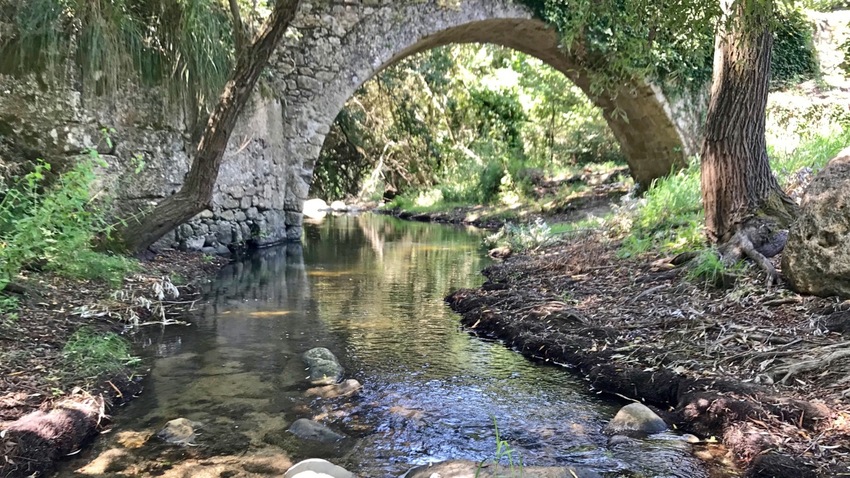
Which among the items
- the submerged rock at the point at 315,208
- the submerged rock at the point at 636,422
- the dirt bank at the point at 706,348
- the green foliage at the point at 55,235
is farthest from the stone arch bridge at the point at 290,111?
the submerged rock at the point at 315,208

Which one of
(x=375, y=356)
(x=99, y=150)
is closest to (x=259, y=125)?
(x=99, y=150)

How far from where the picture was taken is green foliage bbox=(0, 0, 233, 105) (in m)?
5.89

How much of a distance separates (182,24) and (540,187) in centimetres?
997

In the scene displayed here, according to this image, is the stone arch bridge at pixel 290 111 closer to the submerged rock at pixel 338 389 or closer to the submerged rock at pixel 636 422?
the submerged rock at pixel 338 389

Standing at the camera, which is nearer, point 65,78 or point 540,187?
point 65,78

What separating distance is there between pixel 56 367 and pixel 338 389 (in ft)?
4.84

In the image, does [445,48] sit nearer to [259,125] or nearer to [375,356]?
[259,125]

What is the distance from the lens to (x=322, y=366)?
3.62 m

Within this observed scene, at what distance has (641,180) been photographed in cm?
1221

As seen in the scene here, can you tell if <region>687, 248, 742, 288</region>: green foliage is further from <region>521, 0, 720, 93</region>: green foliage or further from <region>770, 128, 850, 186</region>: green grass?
<region>770, 128, 850, 186</region>: green grass

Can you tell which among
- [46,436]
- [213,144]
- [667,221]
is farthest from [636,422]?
[213,144]

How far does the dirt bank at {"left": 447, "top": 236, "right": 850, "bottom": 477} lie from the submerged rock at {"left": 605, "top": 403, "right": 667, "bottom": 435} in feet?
0.38

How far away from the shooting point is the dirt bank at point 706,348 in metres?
2.48

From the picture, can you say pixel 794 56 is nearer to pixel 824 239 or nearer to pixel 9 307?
pixel 824 239
